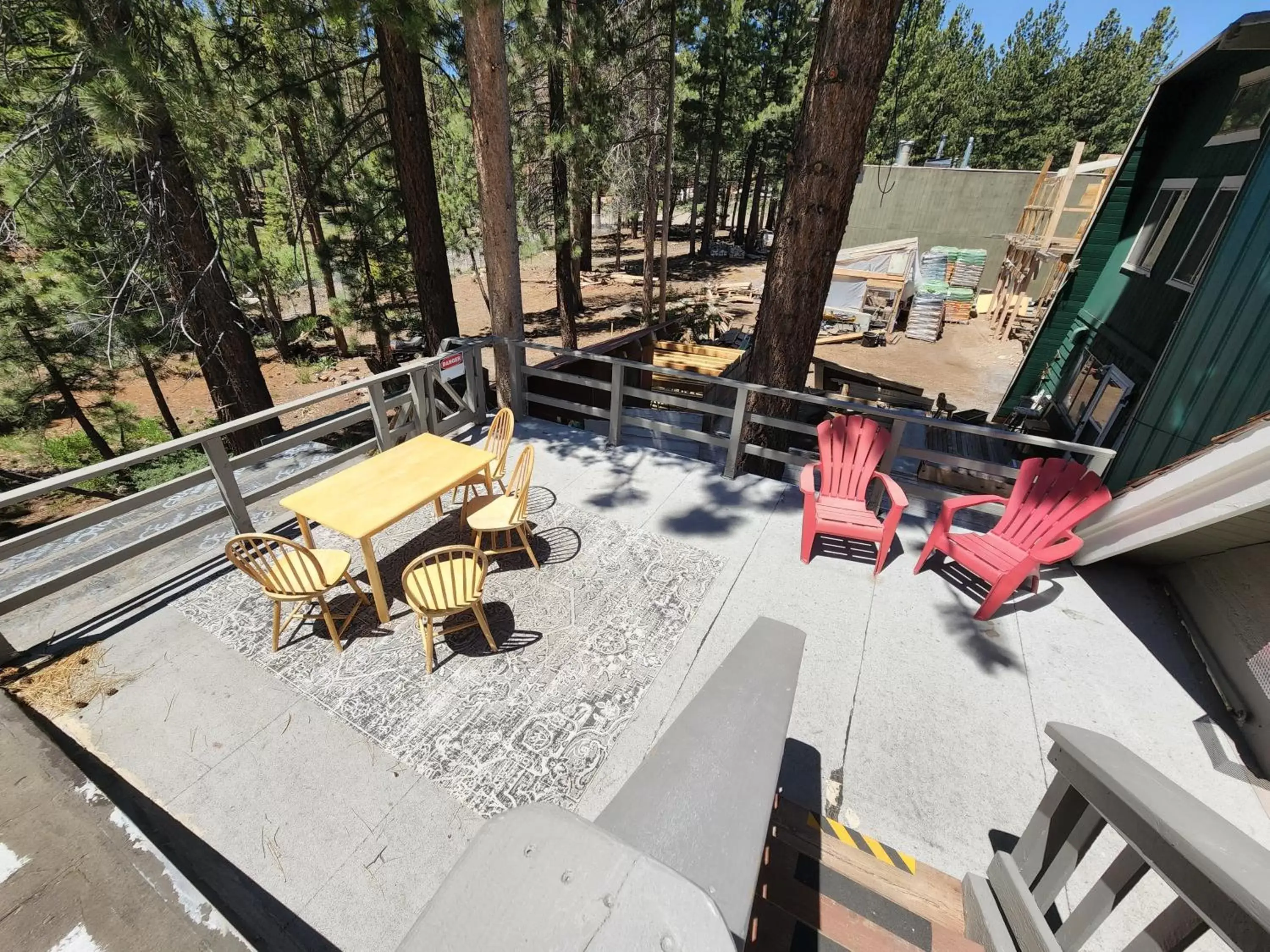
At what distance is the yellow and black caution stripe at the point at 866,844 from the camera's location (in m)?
2.22

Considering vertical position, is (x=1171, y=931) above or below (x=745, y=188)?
below

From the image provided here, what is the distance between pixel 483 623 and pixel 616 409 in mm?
3092

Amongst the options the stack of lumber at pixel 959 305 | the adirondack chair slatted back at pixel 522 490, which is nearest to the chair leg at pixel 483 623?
the adirondack chair slatted back at pixel 522 490

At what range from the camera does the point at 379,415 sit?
4984 mm

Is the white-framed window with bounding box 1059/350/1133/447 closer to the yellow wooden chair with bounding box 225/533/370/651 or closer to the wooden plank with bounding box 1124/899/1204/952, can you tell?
the wooden plank with bounding box 1124/899/1204/952

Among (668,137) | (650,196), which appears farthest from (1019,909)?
(650,196)

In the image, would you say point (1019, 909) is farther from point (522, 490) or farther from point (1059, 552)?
point (522, 490)

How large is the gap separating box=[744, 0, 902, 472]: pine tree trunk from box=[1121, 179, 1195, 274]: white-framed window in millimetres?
6124

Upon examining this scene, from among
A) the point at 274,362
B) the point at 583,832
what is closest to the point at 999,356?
the point at 583,832

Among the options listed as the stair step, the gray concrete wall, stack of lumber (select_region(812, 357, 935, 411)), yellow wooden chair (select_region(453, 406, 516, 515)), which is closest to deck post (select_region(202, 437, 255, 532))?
yellow wooden chair (select_region(453, 406, 516, 515))

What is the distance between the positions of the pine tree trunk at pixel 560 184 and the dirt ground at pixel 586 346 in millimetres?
1044

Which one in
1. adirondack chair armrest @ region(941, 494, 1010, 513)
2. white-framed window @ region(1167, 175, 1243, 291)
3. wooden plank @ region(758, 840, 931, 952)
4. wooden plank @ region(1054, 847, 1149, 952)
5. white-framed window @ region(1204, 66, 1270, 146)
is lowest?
wooden plank @ region(758, 840, 931, 952)

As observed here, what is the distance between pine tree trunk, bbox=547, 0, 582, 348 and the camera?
872 centimetres

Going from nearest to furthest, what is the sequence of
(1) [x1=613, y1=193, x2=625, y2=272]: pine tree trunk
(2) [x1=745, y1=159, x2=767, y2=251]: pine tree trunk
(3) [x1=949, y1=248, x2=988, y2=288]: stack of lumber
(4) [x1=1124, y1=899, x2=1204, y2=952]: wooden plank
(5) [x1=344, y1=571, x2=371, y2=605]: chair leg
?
(4) [x1=1124, y1=899, x2=1204, y2=952]: wooden plank → (5) [x1=344, y1=571, x2=371, y2=605]: chair leg → (3) [x1=949, y1=248, x2=988, y2=288]: stack of lumber → (1) [x1=613, y1=193, x2=625, y2=272]: pine tree trunk → (2) [x1=745, y1=159, x2=767, y2=251]: pine tree trunk
